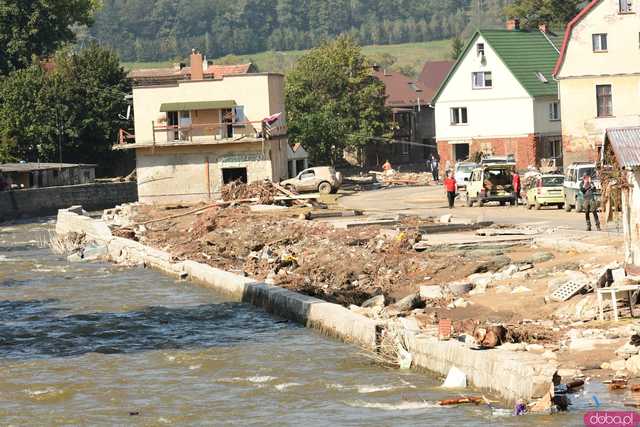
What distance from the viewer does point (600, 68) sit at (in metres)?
63.1

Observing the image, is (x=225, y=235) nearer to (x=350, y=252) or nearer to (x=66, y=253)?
(x=66, y=253)

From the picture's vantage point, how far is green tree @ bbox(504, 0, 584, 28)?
108250mm

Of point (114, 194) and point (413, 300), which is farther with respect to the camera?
point (114, 194)

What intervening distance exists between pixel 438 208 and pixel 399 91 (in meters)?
62.8

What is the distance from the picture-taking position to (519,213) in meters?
47.6

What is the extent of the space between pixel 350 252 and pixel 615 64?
99.0ft

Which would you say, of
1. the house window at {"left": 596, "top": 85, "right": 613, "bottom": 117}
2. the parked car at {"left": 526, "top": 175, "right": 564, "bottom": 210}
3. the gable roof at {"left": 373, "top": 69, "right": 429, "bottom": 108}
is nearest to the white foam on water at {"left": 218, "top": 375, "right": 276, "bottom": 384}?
the parked car at {"left": 526, "top": 175, "right": 564, "bottom": 210}

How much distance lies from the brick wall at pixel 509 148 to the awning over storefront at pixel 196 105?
17177mm

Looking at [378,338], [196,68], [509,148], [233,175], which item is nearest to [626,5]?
[509,148]

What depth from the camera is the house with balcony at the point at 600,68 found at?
62.7 meters

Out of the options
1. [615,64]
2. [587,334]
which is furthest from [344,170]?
[587,334]

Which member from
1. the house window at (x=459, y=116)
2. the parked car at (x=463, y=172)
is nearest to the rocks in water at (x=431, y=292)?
the parked car at (x=463, y=172)

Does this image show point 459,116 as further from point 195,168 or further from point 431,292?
point 431,292

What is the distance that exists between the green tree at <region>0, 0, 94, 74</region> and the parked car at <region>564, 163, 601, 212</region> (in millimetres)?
62590
